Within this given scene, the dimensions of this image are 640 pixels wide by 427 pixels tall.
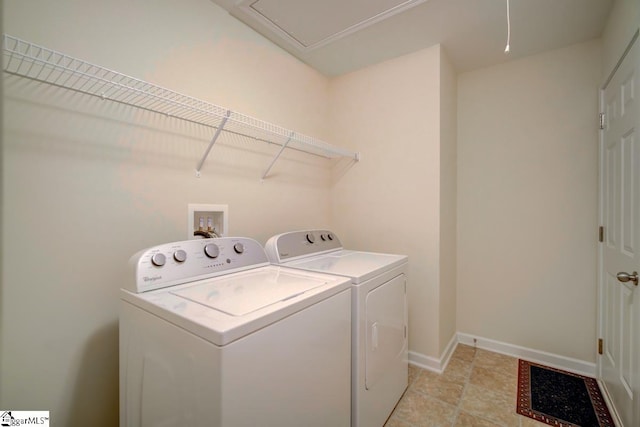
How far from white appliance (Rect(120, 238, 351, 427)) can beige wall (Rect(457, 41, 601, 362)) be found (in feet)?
5.84

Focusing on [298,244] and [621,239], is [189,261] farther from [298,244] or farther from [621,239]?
[621,239]

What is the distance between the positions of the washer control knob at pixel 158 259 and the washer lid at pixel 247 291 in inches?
5.6

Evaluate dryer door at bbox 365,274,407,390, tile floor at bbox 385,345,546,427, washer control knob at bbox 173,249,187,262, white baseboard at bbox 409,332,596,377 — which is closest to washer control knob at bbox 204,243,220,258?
washer control knob at bbox 173,249,187,262

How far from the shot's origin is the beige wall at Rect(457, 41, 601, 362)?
215cm

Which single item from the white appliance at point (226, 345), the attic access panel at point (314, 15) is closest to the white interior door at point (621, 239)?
the attic access panel at point (314, 15)

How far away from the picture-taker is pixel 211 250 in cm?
142

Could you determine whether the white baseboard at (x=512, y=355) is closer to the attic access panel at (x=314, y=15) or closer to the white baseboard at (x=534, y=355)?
the white baseboard at (x=534, y=355)

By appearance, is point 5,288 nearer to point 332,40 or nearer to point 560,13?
point 332,40

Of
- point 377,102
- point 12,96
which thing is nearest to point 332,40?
point 377,102

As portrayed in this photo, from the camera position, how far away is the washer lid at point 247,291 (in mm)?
1010

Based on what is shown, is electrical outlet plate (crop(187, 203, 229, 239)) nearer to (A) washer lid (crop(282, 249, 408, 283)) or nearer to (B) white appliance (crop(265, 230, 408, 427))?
(B) white appliance (crop(265, 230, 408, 427))

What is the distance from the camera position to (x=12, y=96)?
1104mm

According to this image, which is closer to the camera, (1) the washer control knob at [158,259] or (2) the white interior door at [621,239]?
(1) the washer control knob at [158,259]

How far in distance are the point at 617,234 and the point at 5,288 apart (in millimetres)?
3013
